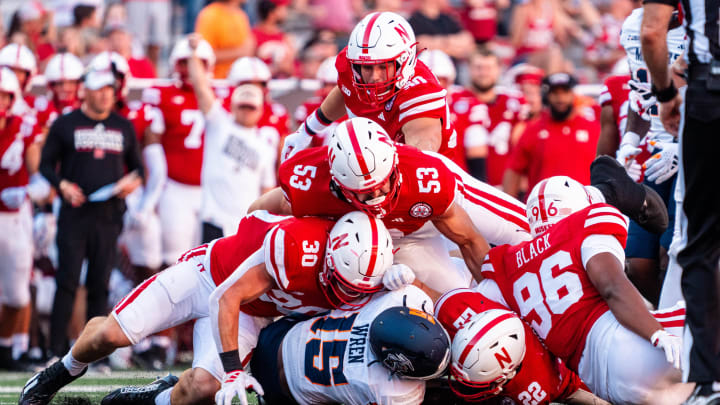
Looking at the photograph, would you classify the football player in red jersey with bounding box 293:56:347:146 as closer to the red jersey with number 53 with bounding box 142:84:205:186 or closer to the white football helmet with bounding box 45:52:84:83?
the red jersey with number 53 with bounding box 142:84:205:186

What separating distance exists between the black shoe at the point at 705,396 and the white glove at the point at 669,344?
12.5 inches

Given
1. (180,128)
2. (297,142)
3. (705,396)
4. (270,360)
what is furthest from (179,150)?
(705,396)

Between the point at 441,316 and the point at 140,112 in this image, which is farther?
the point at 140,112

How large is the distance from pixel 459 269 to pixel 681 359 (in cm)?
156

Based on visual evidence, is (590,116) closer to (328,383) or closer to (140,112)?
(140,112)

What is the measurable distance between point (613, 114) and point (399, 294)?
2341mm

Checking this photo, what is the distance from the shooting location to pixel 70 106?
8367 millimetres

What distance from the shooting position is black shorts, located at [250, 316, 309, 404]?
15.4ft

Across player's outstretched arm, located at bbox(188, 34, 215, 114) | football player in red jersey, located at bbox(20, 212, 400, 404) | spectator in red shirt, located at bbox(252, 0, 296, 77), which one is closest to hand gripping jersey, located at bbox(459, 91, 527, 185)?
player's outstretched arm, located at bbox(188, 34, 215, 114)

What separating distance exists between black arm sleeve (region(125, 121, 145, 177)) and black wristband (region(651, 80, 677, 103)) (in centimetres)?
467

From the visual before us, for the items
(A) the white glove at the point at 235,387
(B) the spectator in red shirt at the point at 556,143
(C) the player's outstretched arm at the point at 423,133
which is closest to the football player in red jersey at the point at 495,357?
(A) the white glove at the point at 235,387

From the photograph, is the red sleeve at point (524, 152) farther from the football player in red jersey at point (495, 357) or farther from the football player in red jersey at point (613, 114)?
the football player in red jersey at point (495, 357)

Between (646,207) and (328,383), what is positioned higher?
(646,207)

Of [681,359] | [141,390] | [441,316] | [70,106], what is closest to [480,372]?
[441,316]
